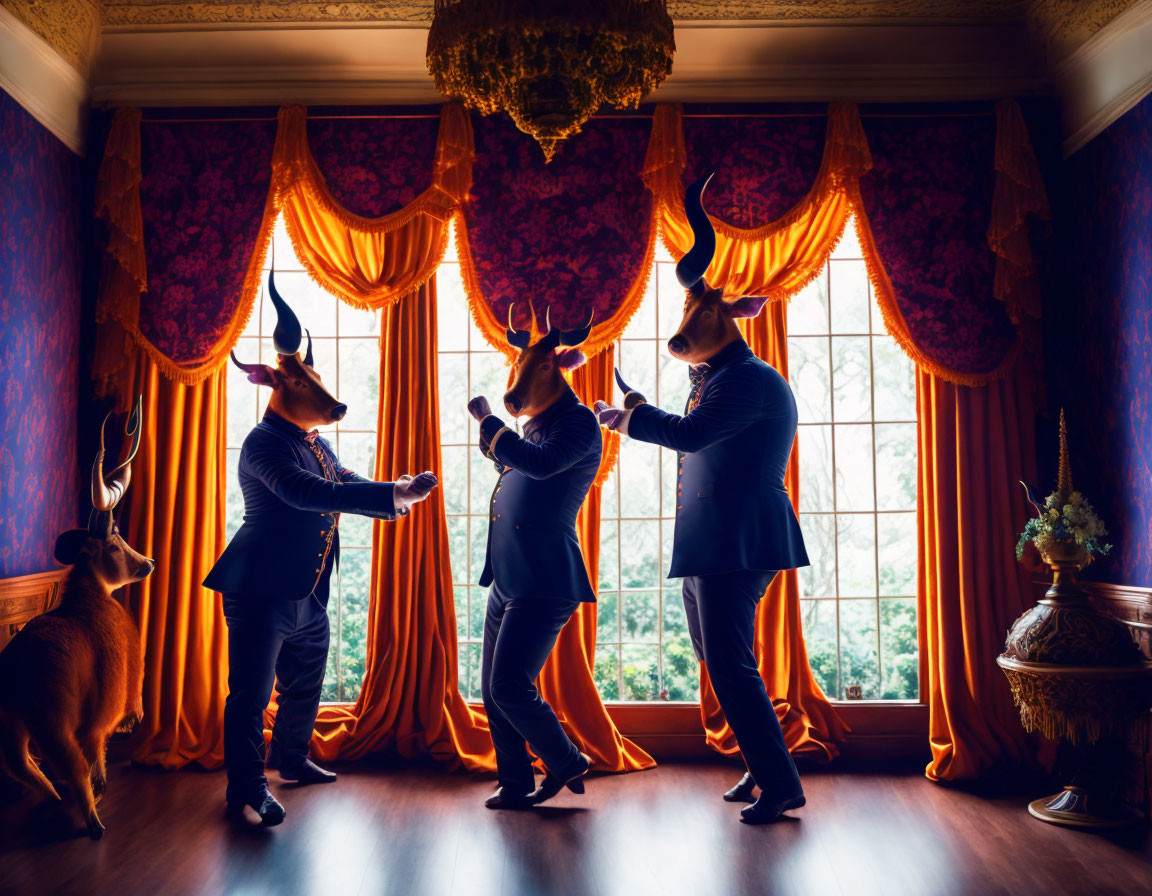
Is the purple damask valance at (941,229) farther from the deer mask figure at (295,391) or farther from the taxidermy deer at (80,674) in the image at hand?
the taxidermy deer at (80,674)

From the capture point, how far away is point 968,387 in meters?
3.63

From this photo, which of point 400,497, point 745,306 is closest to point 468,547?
point 400,497

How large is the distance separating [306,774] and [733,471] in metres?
1.98

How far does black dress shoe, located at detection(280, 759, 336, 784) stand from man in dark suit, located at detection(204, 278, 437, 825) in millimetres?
226

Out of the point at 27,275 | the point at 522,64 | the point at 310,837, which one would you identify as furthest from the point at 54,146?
the point at 310,837

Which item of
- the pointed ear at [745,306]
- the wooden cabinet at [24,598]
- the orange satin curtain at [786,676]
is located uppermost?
the pointed ear at [745,306]

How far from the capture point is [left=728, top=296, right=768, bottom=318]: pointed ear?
3.05 m

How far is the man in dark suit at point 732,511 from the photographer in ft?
9.23

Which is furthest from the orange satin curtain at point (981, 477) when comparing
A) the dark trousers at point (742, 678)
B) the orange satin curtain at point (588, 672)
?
the orange satin curtain at point (588, 672)

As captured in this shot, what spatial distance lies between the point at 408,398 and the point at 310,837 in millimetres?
1782

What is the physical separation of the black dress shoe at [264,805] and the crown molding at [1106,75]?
13.0ft

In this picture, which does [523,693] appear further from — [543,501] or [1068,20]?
[1068,20]

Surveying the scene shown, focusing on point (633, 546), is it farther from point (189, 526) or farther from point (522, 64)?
point (522, 64)

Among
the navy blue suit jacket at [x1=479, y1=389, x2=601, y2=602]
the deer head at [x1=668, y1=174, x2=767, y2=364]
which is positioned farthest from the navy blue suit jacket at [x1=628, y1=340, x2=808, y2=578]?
the navy blue suit jacket at [x1=479, y1=389, x2=601, y2=602]
